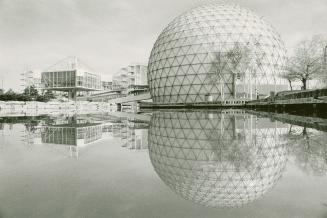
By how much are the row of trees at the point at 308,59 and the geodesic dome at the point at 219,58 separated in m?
6.34

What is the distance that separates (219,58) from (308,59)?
1164 centimetres

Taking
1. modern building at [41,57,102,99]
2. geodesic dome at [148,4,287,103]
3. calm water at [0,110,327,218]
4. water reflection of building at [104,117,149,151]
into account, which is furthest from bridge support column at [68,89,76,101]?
calm water at [0,110,327,218]

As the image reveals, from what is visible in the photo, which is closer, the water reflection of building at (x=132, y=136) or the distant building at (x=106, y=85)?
the water reflection of building at (x=132, y=136)

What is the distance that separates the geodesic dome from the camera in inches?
1764

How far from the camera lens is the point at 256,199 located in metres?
2.77

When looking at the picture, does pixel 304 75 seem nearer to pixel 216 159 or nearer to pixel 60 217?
A: pixel 216 159

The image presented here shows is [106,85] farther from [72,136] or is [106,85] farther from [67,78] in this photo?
[72,136]

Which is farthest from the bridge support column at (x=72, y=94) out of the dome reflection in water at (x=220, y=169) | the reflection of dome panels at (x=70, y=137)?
→ the dome reflection in water at (x=220, y=169)

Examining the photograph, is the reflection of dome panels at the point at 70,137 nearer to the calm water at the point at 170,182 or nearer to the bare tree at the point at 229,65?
the calm water at the point at 170,182

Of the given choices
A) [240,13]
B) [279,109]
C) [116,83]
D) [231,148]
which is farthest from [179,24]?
[116,83]

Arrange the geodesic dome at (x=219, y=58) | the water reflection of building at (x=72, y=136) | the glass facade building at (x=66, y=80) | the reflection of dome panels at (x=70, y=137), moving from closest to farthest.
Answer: the water reflection of building at (x=72, y=136) < the reflection of dome panels at (x=70, y=137) < the geodesic dome at (x=219, y=58) < the glass facade building at (x=66, y=80)

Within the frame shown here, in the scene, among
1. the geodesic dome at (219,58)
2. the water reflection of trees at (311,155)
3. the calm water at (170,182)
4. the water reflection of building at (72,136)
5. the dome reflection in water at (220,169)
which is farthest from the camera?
the geodesic dome at (219,58)

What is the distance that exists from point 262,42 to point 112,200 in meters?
48.2

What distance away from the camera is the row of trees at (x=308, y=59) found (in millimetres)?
37875
